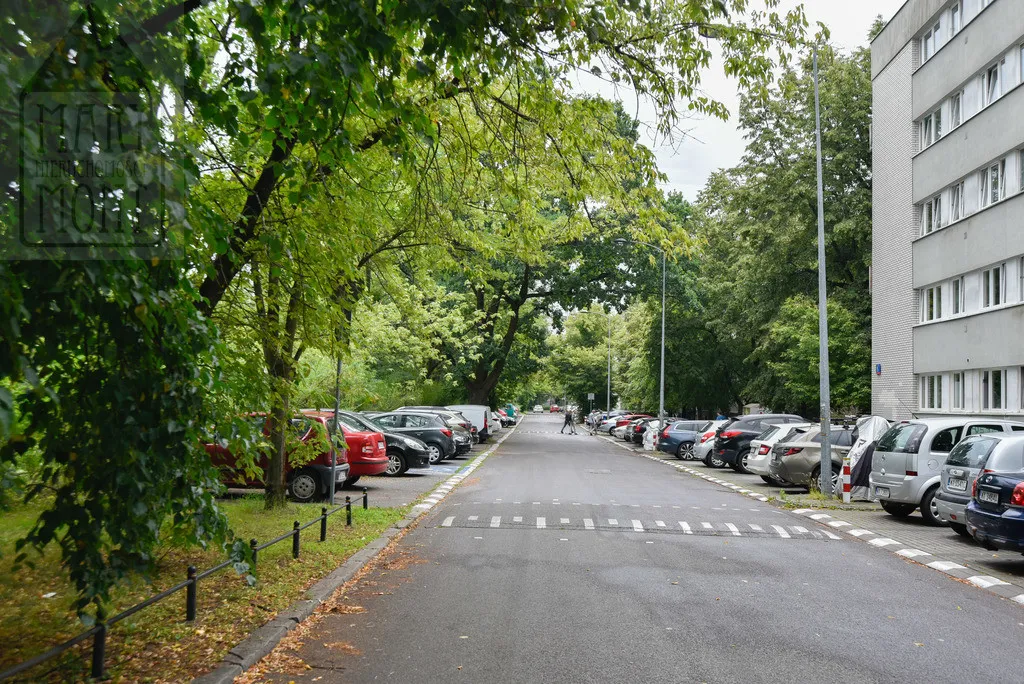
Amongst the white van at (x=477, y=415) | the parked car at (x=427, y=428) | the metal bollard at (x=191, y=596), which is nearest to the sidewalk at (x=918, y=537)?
the metal bollard at (x=191, y=596)

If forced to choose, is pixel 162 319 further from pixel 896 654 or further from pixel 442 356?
pixel 442 356

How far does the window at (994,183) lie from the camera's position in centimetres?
2433

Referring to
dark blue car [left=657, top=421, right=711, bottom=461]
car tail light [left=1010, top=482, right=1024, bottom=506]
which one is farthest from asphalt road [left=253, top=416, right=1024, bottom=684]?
dark blue car [left=657, top=421, right=711, bottom=461]

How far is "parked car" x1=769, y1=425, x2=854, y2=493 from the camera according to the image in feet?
66.9

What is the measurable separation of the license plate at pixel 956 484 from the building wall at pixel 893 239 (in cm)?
1748

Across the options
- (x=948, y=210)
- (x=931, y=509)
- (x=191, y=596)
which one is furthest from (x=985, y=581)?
(x=948, y=210)

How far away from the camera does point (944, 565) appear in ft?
36.1

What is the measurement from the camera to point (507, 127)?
9.30 metres

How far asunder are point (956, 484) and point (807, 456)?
323 inches

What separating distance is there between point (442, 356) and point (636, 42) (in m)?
36.2

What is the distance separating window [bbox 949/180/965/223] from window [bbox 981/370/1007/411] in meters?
4.96

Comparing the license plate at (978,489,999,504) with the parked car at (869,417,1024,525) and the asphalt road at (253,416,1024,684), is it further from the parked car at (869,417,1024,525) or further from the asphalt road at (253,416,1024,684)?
the parked car at (869,417,1024,525)

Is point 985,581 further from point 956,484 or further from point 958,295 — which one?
point 958,295

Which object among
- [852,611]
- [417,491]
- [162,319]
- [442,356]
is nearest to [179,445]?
[162,319]
